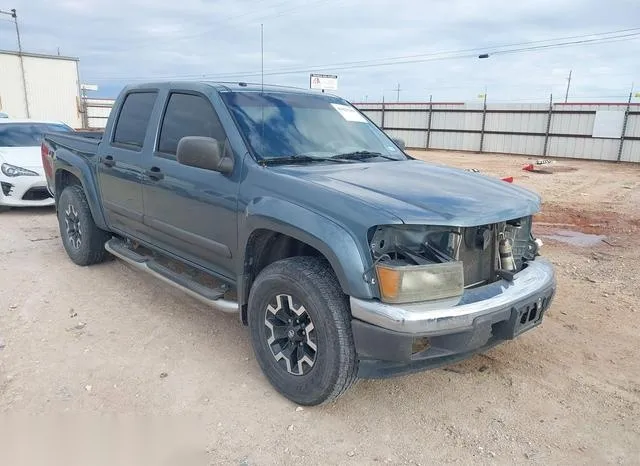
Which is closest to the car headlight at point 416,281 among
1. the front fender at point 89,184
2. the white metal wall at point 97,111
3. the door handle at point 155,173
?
the door handle at point 155,173

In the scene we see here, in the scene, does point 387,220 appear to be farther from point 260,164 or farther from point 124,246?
point 124,246

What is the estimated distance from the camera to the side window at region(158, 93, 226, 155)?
3.69m

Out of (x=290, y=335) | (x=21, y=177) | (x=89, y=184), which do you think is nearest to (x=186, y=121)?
(x=89, y=184)

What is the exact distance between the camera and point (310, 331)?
291cm

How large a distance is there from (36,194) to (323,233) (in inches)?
284

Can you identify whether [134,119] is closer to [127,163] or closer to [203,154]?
[127,163]

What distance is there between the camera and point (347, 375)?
2.77 m

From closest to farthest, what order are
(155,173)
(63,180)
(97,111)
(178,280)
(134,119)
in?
(178,280) → (155,173) → (134,119) → (63,180) → (97,111)

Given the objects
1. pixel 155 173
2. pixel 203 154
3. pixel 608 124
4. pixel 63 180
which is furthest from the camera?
pixel 608 124

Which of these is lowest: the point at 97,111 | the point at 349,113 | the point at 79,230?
the point at 79,230

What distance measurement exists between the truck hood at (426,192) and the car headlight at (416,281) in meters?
0.23

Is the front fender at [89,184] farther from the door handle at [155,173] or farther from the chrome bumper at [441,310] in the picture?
the chrome bumper at [441,310]

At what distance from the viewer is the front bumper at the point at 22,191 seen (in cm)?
797

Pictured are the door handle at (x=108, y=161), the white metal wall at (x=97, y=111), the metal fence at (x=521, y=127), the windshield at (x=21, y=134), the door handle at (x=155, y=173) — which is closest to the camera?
the door handle at (x=155, y=173)
